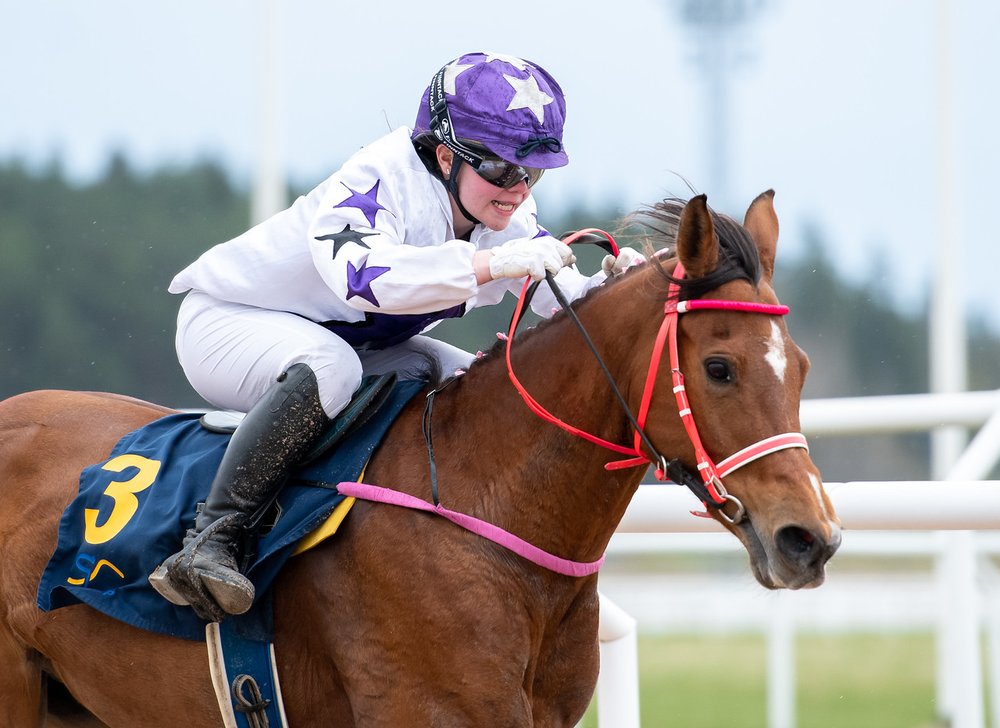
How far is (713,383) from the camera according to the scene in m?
2.70

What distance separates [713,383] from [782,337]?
0.60 feet

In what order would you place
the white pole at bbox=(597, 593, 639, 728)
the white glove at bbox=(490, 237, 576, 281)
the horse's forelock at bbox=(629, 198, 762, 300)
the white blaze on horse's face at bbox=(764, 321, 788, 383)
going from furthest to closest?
the white pole at bbox=(597, 593, 639, 728), the white glove at bbox=(490, 237, 576, 281), the horse's forelock at bbox=(629, 198, 762, 300), the white blaze on horse's face at bbox=(764, 321, 788, 383)

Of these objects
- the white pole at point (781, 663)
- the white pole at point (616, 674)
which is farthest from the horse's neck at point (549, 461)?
the white pole at point (781, 663)

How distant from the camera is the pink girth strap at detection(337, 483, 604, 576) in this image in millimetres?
2936

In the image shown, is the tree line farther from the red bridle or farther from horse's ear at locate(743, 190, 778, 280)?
the red bridle

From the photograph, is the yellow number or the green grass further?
the green grass

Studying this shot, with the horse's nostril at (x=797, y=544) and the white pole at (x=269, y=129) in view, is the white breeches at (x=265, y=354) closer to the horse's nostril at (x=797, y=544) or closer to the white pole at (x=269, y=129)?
the horse's nostril at (x=797, y=544)

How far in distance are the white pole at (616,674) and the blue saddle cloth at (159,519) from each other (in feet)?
3.04

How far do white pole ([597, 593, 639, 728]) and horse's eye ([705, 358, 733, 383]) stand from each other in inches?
44.8

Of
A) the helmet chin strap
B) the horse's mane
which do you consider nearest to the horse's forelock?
the horse's mane

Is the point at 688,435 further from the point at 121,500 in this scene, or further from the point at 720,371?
the point at 121,500

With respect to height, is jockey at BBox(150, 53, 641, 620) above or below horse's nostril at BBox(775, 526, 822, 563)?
above

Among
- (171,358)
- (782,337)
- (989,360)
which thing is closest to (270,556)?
(782,337)

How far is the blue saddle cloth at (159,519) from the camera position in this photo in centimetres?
306
